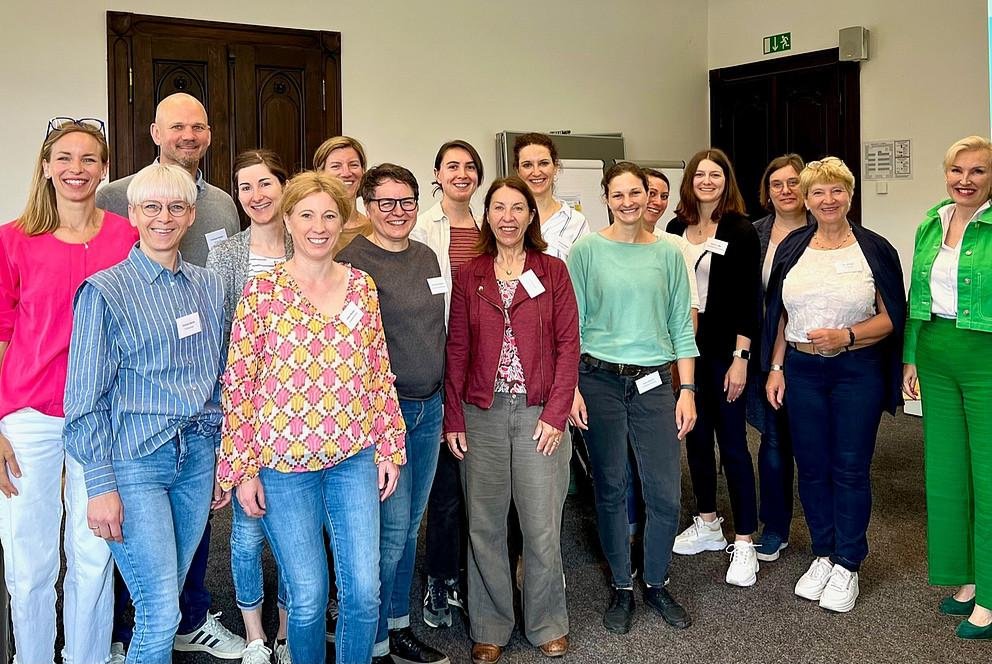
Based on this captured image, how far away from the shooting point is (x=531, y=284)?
2.61 m

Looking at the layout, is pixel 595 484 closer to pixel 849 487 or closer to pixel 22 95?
pixel 849 487

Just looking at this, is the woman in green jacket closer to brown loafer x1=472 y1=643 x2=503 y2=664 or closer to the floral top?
the floral top

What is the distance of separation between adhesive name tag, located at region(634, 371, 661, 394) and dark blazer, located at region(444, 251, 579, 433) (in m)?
0.31

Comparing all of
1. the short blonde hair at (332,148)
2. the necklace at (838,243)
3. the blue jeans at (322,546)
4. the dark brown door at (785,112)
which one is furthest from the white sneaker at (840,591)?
the dark brown door at (785,112)

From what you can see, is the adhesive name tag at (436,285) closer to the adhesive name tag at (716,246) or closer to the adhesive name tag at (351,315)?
the adhesive name tag at (351,315)

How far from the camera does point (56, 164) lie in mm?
2387

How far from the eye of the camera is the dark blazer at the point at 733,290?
3.37 meters

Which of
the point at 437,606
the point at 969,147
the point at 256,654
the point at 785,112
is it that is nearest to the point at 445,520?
the point at 437,606

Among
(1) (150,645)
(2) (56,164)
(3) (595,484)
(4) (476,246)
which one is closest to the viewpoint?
(1) (150,645)

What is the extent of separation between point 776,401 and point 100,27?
460 centimetres

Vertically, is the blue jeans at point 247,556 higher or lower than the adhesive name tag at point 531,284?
lower

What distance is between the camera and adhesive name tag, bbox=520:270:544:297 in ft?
8.55

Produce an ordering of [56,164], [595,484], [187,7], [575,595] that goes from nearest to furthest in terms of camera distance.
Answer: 1. [56,164]
2. [595,484]
3. [575,595]
4. [187,7]

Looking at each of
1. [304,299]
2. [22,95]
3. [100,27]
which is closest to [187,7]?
[100,27]
